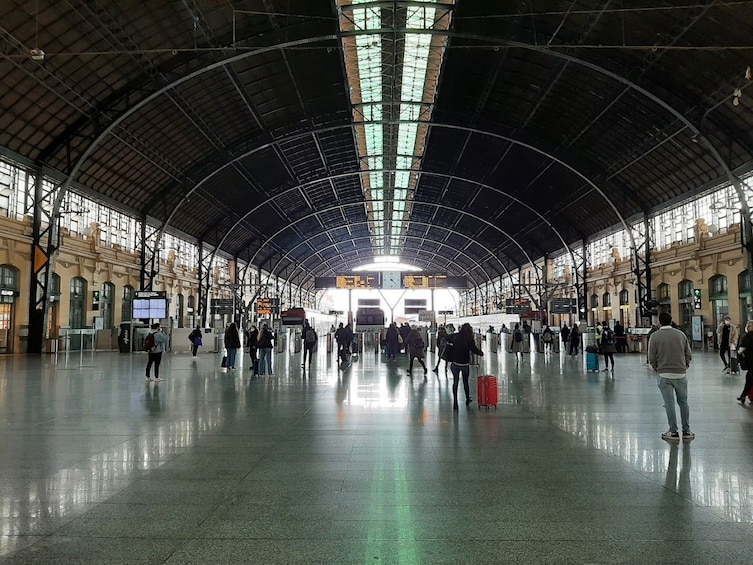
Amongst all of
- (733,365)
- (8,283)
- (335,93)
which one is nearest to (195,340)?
(8,283)

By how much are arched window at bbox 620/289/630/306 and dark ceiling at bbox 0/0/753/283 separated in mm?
6232

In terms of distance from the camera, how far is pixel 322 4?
2484cm

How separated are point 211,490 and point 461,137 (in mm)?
36905

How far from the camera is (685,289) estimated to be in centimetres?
3675

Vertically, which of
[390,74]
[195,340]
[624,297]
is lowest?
[195,340]

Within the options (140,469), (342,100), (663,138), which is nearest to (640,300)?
(663,138)

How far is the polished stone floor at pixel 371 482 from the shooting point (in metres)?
4.07

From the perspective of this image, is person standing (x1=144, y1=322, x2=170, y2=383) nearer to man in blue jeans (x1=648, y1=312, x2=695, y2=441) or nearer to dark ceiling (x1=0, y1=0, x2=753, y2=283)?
dark ceiling (x1=0, y1=0, x2=753, y2=283)

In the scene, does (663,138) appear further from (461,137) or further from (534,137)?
(461,137)

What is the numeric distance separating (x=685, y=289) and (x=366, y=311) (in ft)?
73.9

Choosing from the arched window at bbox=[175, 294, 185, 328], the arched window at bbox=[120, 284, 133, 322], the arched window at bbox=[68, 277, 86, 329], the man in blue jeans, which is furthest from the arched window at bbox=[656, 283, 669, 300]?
the arched window at bbox=[68, 277, 86, 329]

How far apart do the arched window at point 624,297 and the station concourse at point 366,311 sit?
62 cm

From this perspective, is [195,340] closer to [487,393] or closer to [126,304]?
[126,304]

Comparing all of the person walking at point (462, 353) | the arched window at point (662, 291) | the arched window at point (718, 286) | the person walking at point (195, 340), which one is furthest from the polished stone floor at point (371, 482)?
the arched window at point (662, 291)
